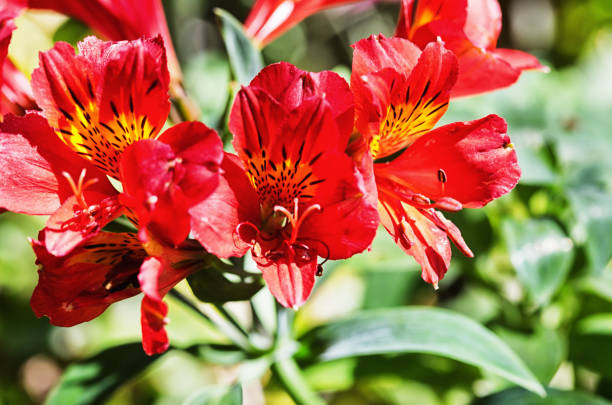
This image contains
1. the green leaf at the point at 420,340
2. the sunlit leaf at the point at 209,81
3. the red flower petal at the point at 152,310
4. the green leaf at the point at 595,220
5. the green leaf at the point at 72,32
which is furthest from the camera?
the sunlit leaf at the point at 209,81

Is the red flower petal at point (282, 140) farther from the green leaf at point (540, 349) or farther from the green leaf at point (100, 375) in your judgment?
the green leaf at point (540, 349)

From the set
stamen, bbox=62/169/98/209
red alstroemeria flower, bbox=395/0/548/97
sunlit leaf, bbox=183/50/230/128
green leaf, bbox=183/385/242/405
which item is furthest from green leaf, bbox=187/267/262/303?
sunlit leaf, bbox=183/50/230/128

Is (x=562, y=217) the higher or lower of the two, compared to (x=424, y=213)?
lower

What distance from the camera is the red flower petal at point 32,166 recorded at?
0.52 meters

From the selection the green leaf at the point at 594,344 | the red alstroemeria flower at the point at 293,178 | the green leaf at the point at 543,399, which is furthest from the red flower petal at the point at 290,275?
the green leaf at the point at 594,344

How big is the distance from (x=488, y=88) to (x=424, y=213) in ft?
0.59

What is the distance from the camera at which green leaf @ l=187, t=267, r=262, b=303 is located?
557mm

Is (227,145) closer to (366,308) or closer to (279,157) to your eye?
(279,157)

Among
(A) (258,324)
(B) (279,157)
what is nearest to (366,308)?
(A) (258,324)

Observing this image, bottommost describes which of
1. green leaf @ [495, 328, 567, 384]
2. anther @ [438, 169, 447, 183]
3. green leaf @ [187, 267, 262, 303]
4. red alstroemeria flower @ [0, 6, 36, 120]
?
green leaf @ [495, 328, 567, 384]

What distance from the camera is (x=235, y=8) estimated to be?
202 cm

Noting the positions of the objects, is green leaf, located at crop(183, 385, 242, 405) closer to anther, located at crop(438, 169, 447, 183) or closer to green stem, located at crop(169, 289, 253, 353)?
green stem, located at crop(169, 289, 253, 353)

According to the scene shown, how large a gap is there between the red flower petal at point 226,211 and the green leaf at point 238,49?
9.7 inches

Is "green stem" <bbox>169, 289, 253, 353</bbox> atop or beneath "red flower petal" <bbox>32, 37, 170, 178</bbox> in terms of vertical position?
beneath
